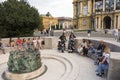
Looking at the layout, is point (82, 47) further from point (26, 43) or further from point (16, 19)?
point (16, 19)

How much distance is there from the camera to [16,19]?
2702 centimetres

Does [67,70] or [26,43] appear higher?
[26,43]

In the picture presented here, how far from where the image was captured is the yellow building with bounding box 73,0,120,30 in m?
62.6

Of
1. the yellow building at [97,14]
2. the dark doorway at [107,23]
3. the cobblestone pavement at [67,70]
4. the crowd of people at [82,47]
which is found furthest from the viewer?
the dark doorway at [107,23]

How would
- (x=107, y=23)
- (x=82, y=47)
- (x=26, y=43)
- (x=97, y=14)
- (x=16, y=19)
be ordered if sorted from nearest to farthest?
(x=82, y=47)
(x=26, y=43)
(x=16, y=19)
(x=97, y=14)
(x=107, y=23)

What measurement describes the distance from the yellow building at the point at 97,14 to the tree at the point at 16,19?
1487 inches

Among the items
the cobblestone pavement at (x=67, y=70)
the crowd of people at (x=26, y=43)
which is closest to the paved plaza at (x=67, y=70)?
the cobblestone pavement at (x=67, y=70)

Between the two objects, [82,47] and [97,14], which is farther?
[97,14]

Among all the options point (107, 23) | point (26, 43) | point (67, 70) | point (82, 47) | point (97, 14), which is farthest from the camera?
point (107, 23)

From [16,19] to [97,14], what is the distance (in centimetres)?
4493

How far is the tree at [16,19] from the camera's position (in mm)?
27219

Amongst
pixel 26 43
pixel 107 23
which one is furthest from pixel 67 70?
pixel 107 23

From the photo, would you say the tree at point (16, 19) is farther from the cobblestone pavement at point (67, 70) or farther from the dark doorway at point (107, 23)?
the dark doorway at point (107, 23)

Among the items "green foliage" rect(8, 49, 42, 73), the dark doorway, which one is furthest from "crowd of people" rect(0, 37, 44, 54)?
the dark doorway
